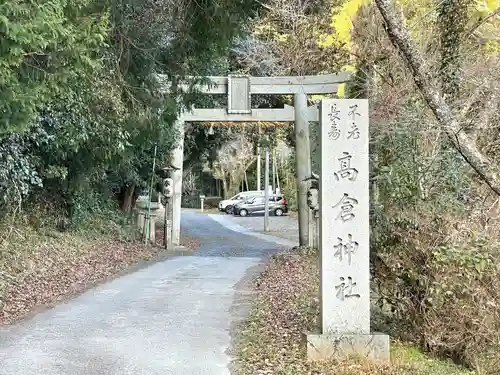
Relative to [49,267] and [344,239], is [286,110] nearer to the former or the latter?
[49,267]

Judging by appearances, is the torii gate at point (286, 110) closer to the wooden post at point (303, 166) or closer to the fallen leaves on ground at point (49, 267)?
the wooden post at point (303, 166)

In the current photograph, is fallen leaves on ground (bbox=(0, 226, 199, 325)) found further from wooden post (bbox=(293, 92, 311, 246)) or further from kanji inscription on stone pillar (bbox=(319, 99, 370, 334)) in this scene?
wooden post (bbox=(293, 92, 311, 246))

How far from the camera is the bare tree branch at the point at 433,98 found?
5855 millimetres

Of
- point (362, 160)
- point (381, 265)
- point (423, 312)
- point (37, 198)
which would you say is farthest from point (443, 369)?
point (37, 198)

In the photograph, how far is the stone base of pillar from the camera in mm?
6184

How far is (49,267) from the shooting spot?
465 inches

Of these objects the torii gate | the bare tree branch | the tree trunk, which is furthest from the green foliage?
the tree trunk

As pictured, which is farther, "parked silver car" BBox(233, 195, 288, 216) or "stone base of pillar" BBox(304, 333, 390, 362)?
"parked silver car" BBox(233, 195, 288, 216)

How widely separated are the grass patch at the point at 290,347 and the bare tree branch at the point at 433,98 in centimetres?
205

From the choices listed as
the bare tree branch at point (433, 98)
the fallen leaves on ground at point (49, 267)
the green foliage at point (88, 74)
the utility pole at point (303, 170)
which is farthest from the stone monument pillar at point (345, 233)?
the utility pole at point (303, 170)

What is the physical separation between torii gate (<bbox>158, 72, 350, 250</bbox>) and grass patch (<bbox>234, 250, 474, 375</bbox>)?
8.20 metres

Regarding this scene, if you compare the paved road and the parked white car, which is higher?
the parked white car

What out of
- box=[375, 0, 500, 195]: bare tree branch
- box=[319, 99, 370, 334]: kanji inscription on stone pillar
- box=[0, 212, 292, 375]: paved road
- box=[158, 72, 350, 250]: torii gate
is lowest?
box=[0, 212, 292, 375]: paved road

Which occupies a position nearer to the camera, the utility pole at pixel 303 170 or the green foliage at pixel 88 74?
the green foliage at pixel 88 74
